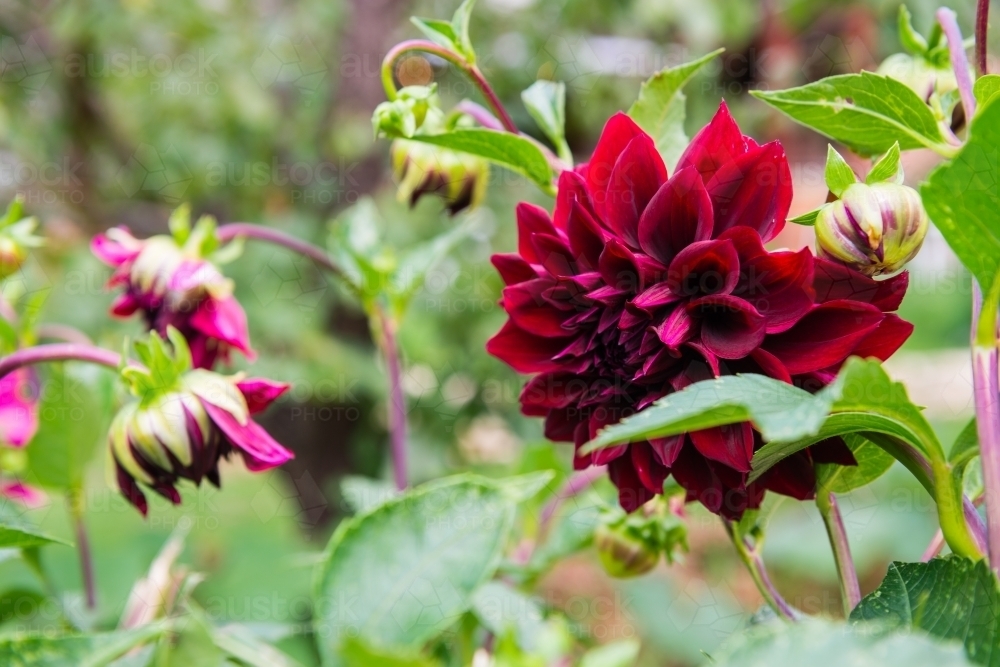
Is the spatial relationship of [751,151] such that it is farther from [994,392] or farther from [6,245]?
[6,245]

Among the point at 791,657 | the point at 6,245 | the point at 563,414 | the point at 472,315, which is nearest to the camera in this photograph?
the point at 791,657

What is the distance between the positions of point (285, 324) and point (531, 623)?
727 mm

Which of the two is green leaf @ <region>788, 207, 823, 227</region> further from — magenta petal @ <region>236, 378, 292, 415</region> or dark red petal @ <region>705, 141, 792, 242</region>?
magenta petal @ <region>236, 378, 292, 415</region>

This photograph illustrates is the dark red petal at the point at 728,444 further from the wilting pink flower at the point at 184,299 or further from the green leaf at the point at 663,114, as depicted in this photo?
the wilting pink flower at the point at 184,299

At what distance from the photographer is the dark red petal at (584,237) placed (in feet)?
0.74

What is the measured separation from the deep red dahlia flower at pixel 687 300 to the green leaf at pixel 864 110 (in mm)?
36

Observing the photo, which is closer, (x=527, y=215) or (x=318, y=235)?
(x=527, y=215)

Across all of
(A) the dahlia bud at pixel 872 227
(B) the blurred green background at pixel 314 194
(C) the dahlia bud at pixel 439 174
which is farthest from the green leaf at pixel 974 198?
(B) the blurred green background at pixel 314 194

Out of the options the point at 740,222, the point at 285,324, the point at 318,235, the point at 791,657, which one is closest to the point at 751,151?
the point at 740,222

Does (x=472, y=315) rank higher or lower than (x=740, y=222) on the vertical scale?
lower

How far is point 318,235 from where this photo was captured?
112cm

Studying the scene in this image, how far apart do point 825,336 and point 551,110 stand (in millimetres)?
148

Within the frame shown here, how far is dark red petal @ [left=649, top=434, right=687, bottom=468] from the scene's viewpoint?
0.21 meters

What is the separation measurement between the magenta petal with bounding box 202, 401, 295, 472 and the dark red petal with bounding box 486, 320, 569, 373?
0.09 metres
